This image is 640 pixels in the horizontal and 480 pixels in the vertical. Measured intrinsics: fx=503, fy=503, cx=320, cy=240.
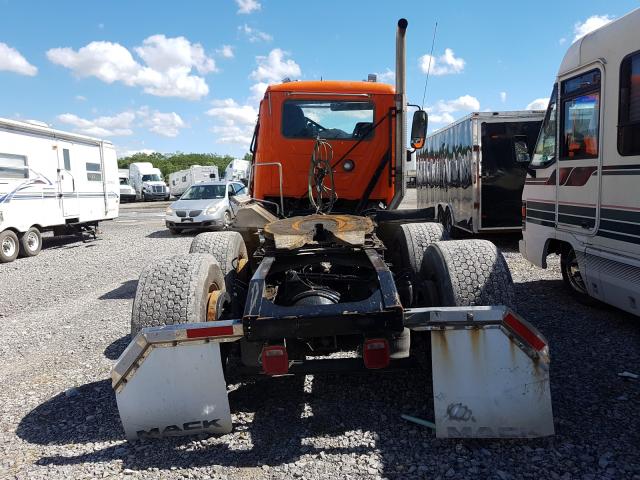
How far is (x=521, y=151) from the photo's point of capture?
20.3ft

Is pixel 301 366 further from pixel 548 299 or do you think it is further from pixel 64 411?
pixel 548 299

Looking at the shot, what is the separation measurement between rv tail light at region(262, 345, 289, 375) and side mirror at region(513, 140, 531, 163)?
182 inches

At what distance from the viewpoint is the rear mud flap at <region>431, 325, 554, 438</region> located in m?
2.78

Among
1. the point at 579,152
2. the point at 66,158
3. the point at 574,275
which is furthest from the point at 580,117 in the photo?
the point at 66,158

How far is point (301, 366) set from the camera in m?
2.98

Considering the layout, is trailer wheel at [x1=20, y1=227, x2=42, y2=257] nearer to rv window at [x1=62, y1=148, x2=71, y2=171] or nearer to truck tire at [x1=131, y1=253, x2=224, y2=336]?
rv window at [x1=62, y1=148, x2=71, y2=171]

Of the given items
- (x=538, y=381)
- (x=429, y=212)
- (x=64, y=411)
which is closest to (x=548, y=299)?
(x=429, y=212)

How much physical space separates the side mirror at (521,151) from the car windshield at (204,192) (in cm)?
1158

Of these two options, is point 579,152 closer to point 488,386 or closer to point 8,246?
point 488,386

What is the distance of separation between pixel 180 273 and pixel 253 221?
4.85 ft

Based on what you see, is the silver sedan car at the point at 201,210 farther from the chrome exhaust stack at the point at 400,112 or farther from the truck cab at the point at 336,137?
the chrome exhaust stack at the point at 400,112

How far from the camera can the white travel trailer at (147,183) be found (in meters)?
40.0

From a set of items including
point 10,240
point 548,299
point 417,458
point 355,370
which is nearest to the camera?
point 417,458

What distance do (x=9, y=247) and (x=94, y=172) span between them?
4.03 meters
